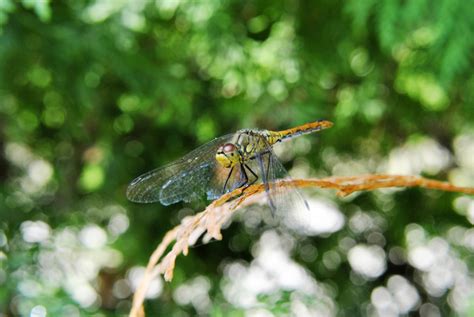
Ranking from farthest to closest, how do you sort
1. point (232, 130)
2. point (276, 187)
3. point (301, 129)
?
point (232, 130) → point (301, 129) → point (276, 187)

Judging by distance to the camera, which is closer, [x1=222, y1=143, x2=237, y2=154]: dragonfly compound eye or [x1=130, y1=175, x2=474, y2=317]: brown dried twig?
[x1=130, y1=175, x2=474, y2=317]: brown dried twig

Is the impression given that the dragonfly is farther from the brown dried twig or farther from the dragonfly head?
the brown dried twig

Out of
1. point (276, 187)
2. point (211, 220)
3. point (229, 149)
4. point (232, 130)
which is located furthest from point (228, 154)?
point (232, 130)

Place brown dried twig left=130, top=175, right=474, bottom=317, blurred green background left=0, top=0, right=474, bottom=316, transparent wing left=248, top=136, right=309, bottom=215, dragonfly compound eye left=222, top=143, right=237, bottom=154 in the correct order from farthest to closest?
blurred green background left=0, top=0, right=474, bottom=316
dragonfly compound eye left=222, top=143, right=237, bottom=154
transparent wing left=248, top=136, right=309, bottom=215
brown dried twig left=130, top=175, right=474, bottom=317

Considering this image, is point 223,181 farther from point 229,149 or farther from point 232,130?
point 232,130

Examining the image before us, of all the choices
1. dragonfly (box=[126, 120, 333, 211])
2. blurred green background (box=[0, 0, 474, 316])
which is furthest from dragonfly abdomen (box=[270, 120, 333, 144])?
blurred green background (box=[0, 0, 474, 316])

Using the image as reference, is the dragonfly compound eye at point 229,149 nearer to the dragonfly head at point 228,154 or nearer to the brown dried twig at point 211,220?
the dragonfly head at point 228,154
